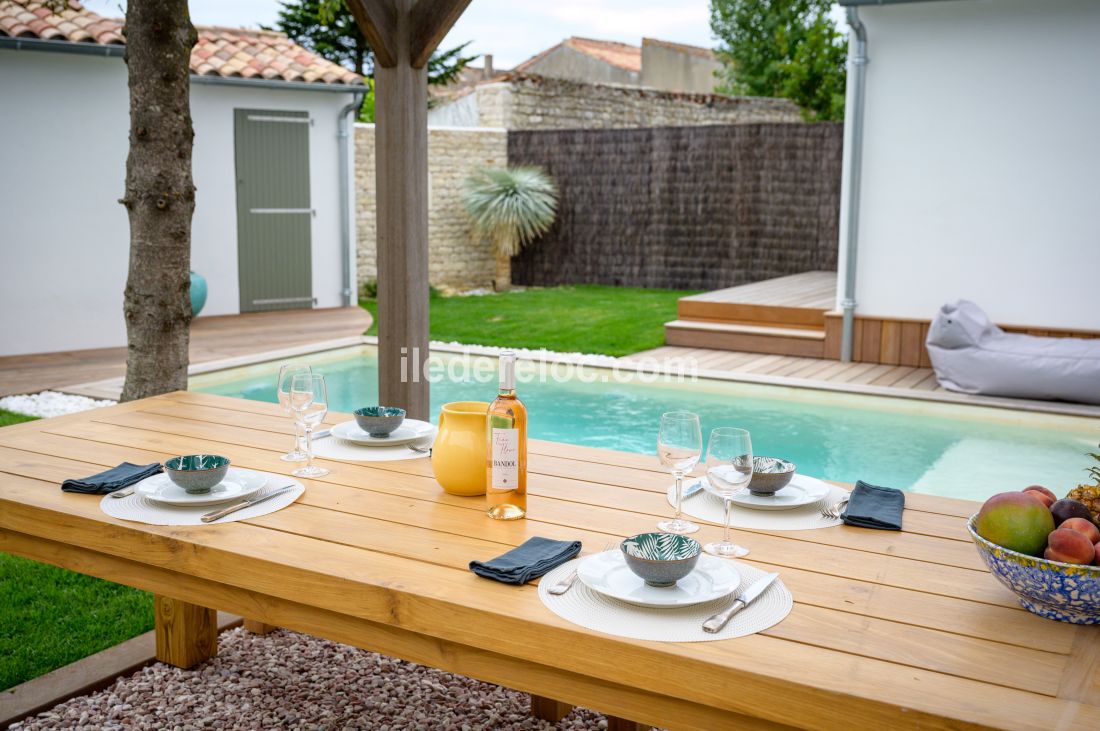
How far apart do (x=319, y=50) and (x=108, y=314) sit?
10800 millimetres

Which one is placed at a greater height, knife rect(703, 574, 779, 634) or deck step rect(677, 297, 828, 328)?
knife rect(703, 574, 779, 634)

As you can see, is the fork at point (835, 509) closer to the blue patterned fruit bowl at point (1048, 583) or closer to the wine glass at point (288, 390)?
the blue patterned fruit bowl at point (1048, 583)

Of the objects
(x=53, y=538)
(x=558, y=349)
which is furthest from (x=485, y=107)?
(x=53, y=538)

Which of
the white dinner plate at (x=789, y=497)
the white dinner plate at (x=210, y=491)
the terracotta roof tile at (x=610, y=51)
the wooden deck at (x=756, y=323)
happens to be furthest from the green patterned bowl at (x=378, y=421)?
the terracotta roof tile at (x=610, y=51)

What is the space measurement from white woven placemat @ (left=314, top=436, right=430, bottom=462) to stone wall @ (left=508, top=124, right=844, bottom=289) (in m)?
9.84

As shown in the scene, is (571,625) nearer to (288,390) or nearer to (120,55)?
(288,390)

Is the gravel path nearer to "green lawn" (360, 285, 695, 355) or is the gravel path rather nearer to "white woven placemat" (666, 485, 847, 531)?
"white woven placemat" (666, 485, 847, 531)

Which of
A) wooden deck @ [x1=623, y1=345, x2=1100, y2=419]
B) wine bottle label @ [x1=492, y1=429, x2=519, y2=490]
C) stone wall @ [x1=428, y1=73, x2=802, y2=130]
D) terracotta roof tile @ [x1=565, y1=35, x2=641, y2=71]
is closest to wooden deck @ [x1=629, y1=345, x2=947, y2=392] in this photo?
wooden deck @ [x1=623, y1=345, x2=1100, y2=419]

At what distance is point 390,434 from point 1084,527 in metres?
1.50

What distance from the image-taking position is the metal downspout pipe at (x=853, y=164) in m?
7.09

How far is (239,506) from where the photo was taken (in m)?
1.90

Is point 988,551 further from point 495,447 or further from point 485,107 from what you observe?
point 485,107

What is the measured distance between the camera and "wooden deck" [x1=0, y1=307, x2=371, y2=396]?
683cm

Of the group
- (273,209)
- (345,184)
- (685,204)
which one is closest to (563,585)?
(273,209)
